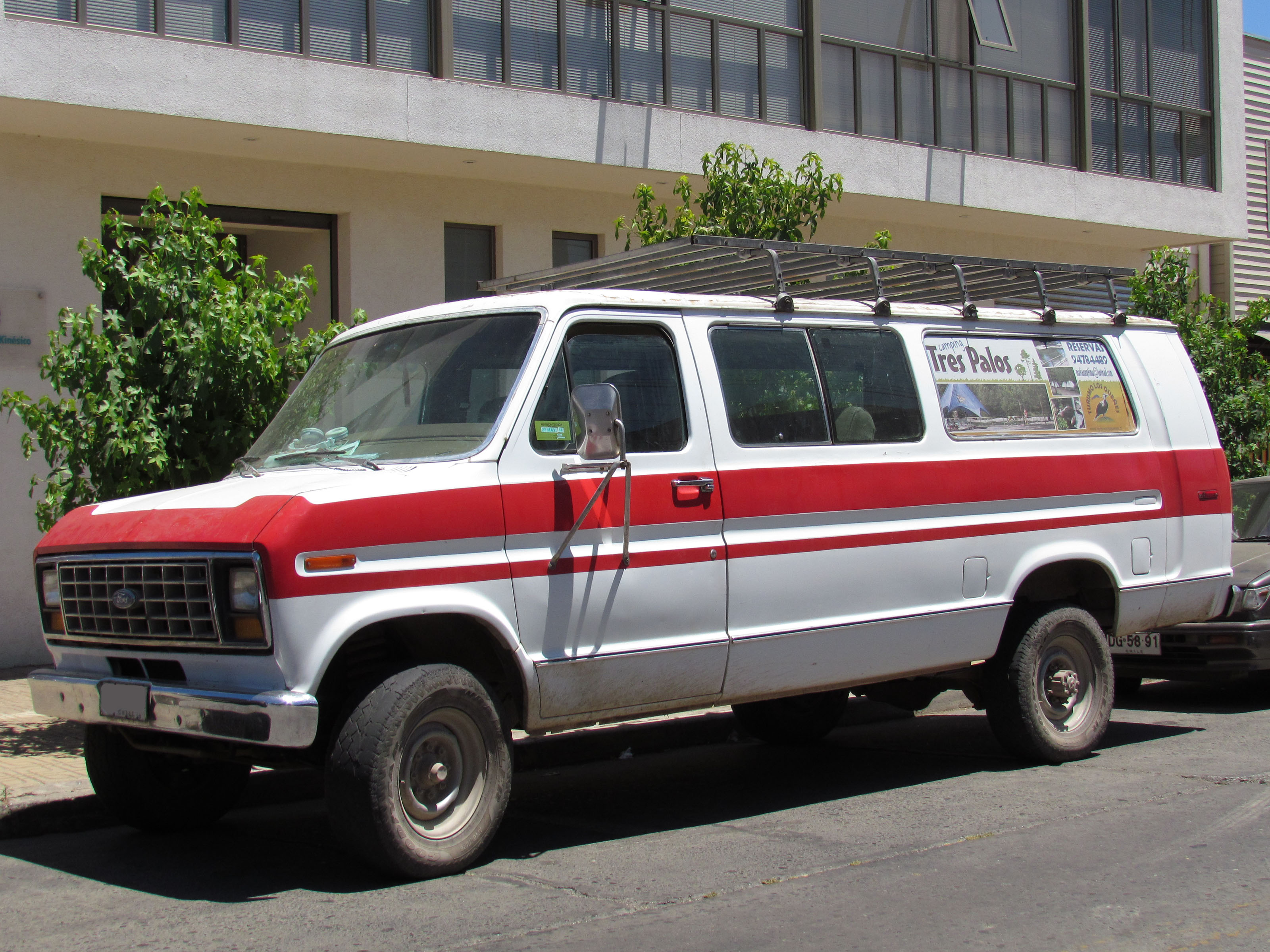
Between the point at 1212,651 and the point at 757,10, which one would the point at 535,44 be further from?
the point at 1212,651

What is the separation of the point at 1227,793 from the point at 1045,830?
4.21 ft

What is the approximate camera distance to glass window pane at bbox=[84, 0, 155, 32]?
1119 centimetres

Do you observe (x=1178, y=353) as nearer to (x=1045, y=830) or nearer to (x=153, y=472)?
(x=1045, y=830)

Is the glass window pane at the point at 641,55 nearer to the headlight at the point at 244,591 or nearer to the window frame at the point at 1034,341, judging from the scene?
the window frame at the point at 1034,341

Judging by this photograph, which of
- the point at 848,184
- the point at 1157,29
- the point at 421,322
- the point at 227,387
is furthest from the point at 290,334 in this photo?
the point at 1157,29

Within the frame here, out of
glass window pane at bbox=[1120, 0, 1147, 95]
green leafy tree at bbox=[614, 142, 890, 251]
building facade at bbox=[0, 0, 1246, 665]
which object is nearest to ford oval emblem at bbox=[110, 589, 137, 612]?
green leafy tree at bbox=[614, 142, 890, 251]

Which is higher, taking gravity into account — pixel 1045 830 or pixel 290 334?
pixel 290 334

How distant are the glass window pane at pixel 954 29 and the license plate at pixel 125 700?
14272 mm

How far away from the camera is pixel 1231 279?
21.4m

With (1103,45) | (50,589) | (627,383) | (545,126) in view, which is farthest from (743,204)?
(1103,45)

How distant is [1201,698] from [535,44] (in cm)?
860

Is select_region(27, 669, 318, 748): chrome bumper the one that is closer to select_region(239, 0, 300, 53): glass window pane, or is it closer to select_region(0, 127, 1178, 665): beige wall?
select_region(0, 127, 1178, 665): beige wall

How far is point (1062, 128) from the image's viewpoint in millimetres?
18047

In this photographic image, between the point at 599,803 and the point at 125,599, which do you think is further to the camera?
the point at 599,803
